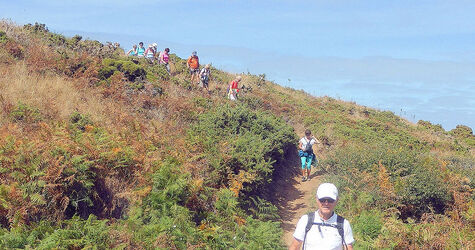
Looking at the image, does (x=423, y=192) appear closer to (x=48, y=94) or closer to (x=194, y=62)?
(x=48, y=94)

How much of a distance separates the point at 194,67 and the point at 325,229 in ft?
51.2

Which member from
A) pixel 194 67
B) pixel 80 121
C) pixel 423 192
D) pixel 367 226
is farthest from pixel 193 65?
pixel 367 226

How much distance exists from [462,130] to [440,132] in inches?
118

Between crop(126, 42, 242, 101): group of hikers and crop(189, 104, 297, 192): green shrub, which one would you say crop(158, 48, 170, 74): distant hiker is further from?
crop(189, 104, 297, 192): green shrub

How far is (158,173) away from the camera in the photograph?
274 inches

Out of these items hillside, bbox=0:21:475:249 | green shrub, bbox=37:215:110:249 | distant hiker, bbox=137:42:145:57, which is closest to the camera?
green shrub, bbox=37:215:110:249

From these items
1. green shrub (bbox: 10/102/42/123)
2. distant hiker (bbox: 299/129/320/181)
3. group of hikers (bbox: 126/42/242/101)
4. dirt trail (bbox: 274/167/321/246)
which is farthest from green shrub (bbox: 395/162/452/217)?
group of hikers (bbox: 126/42/242/101)

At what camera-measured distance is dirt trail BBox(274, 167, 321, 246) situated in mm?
9886

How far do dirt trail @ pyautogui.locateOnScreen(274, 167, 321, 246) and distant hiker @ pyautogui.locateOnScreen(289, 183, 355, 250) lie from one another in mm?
4278

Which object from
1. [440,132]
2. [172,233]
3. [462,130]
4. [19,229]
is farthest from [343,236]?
[462,130]

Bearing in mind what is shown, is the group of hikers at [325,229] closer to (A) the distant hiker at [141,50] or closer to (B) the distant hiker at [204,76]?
(B) the distant hiker at [204,76]

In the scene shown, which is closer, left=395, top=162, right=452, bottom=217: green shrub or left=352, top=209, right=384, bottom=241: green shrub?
left=352, top=209, right=384, bottom=241: green shrub

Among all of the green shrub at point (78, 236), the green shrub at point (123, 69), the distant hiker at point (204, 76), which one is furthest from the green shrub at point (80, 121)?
the distant hiker at point (204, 76)

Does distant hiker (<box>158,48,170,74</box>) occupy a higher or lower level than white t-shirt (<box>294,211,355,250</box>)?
higher
